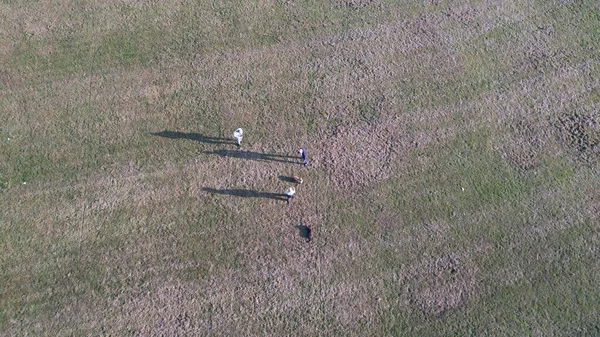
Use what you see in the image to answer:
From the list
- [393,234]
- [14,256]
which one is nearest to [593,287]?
[393,234]

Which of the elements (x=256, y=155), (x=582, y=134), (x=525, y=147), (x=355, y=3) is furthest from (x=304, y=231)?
(x=582, y=134)

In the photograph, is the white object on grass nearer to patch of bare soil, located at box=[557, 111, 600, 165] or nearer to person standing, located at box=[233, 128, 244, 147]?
person standing, located at box=[233, 128, 244, 147]

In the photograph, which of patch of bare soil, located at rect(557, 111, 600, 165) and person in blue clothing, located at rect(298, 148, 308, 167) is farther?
patch of bare soil, located at rect(557, 111, 600, 165)

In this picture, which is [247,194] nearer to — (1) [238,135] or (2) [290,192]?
(2) [290,192]

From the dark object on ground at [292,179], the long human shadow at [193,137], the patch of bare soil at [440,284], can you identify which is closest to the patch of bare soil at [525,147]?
the patch of bare soil at [440,284]

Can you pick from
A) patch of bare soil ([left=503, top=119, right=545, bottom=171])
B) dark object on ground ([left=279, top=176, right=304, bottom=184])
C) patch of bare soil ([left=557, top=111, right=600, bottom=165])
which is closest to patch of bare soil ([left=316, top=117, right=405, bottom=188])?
dark object on ground ([left=279, top=176, right=304, bottom=184])

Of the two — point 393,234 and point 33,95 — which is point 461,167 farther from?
point 33,95
